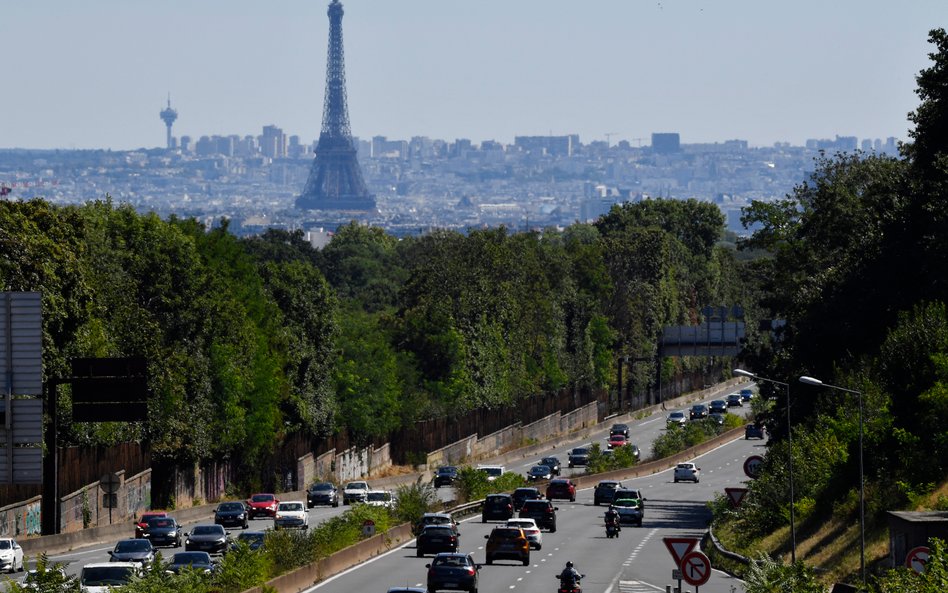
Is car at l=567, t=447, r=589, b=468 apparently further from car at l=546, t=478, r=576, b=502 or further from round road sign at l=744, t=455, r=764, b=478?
round road sign at l=744, t=455, r=764, b=478

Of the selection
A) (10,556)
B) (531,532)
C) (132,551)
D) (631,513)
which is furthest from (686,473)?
(10,556)

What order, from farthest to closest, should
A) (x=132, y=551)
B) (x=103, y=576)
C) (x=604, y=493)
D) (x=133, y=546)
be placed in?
(x=604, y=493)
(x=133, y=546)
(x=132, y=551)
(x=103, y=576)

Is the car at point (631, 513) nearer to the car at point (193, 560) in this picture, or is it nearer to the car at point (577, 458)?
the car at point (193, 560)

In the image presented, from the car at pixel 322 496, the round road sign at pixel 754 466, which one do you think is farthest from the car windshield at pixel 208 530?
the car at pixel 322 496

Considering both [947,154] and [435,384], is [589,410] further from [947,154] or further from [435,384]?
[947,154]

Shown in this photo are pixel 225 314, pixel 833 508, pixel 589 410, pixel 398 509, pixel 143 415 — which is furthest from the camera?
pixel 589 410

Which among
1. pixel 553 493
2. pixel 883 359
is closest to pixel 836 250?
pixel 553 493

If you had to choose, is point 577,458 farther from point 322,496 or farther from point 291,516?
point 291,516
